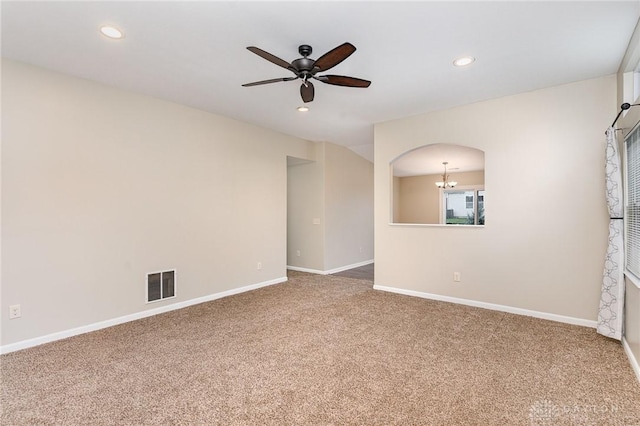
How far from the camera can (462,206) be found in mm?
8734

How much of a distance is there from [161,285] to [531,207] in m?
A: 4.51

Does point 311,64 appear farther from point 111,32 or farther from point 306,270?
point 306,270

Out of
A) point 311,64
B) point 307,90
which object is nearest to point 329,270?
point 307,90

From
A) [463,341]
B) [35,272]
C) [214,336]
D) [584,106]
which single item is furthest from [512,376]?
[35,272]

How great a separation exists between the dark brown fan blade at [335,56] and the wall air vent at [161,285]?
3.06m

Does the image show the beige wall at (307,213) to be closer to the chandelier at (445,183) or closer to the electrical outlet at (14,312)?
the chandelier at (445,183)

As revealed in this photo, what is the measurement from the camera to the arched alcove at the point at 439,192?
796cm

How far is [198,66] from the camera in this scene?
117 inches

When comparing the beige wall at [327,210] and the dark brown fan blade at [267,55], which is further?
the beige wall at [327,210]

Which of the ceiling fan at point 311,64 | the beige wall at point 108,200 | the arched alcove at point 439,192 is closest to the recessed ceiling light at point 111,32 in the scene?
the ceiling fan at point 311,64

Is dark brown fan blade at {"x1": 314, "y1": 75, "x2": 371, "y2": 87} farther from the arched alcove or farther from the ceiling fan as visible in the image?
the arched alcove

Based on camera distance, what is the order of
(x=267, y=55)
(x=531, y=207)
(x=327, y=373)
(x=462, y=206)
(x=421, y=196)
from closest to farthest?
(x=267, y=55), (x=327, y=373), (x=531, y=207), (x=462, y=206), (x=421, y=196)

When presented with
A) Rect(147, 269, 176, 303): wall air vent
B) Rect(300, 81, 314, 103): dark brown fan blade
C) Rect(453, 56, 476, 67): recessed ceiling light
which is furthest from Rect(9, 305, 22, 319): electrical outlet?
Rect(453, 56, 476, 67): recessed ceiling light

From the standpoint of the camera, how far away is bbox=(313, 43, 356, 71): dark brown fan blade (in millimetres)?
2086
